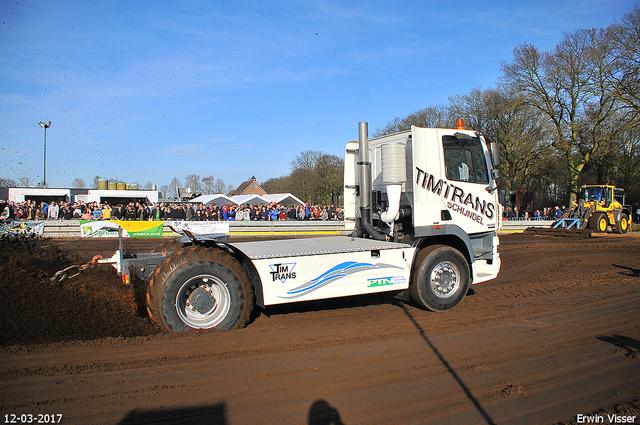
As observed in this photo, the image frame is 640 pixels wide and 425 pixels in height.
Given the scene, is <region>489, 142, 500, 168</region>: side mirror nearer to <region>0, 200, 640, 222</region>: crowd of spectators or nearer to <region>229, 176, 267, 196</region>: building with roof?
<region>0, 200, 640, 222</region>: crowd of spectators

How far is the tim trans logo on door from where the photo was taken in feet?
18.4

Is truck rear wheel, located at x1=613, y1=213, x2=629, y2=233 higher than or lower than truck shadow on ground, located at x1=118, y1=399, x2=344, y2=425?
higher

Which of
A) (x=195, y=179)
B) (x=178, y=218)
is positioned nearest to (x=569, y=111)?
(x=178, y=218)

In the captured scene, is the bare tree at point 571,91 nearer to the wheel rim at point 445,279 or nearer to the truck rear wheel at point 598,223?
the truck rear wheel at point 598,223

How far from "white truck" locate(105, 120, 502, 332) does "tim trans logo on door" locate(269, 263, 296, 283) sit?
0.5 inches

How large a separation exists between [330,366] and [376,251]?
7.21 feet

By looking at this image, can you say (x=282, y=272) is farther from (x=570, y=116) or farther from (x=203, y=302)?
(x=570, y=116)

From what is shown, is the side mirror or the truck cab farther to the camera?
the side mirror

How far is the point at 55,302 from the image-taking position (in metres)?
4.90

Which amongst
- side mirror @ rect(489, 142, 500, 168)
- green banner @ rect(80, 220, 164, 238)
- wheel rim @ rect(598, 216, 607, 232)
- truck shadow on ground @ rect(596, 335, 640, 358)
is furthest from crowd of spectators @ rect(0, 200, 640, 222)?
truck shadow on ground @ rect(596, 335, 640, 358)

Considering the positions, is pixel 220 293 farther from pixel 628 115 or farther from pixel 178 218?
pixel 628 115

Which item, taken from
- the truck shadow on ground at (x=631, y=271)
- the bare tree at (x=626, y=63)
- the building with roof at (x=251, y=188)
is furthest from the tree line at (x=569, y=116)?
the building with roof at (x=251, y=188)

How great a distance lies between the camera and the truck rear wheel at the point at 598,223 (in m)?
23.2

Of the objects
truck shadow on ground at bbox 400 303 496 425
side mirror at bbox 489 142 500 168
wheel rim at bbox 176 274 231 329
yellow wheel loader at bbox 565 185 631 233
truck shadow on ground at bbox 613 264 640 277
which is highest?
side mirror at bbox 489 142 500 168
